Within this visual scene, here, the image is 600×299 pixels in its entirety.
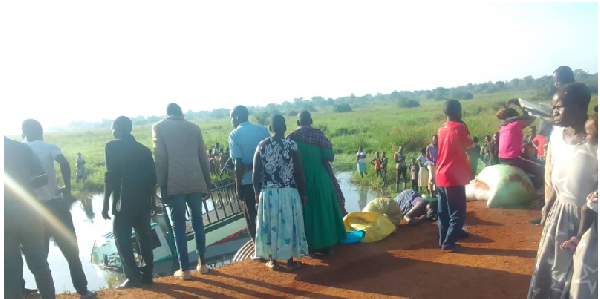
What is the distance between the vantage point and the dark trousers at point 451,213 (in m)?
4.36

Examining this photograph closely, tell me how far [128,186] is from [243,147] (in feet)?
3.53

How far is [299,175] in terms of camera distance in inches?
164

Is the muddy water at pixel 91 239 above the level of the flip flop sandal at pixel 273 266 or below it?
below

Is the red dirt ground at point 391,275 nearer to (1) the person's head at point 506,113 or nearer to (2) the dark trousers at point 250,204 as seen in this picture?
(2) the dark trousers at point 250,204

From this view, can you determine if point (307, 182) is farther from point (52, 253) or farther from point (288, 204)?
point (52, 253)

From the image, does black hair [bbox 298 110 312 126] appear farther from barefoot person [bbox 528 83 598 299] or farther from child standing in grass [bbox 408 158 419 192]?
child standing in grass [bbox 408 158 419 192]

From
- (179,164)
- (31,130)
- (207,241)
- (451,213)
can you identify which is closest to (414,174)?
(207,241)

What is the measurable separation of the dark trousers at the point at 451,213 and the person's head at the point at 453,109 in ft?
2.13

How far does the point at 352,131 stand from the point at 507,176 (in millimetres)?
25532

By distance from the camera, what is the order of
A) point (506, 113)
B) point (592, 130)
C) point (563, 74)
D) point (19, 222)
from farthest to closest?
point (506, 113) < point (563, 74) < point (19, 222) < point (592, 130)

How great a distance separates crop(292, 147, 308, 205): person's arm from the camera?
13.5 ft

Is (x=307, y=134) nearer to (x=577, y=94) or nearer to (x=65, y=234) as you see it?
(x=65, y=234)

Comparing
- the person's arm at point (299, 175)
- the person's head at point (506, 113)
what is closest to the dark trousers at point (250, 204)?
the person's arm at point (299, 175)

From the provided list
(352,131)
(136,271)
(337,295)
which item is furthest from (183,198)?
(352,131)
